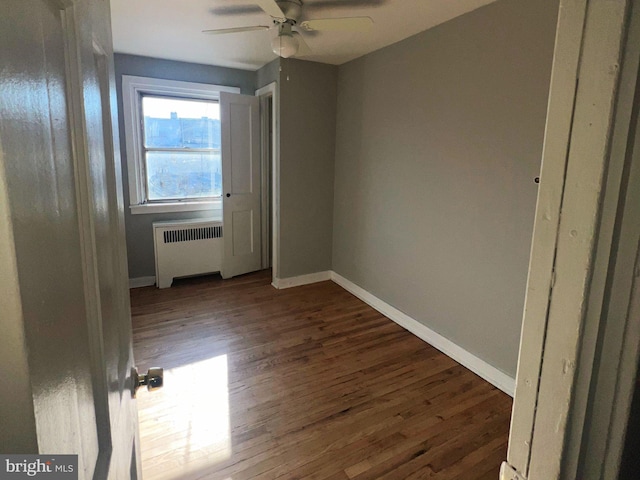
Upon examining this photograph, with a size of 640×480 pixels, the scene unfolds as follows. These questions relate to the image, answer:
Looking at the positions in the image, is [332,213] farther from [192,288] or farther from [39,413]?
[39,413]

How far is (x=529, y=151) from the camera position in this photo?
2174 millimetres

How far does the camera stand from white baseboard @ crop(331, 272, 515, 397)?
2451 millimetres

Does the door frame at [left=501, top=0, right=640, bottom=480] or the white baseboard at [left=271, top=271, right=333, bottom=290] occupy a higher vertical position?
the door frame at [left=501, top=0, right=640, bottom=480]

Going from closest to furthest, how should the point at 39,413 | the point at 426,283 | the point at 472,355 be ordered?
the point at 39,413 < the point at 472,355 < the point at 426,283

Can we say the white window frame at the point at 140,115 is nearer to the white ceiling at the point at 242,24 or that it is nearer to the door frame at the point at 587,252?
the white ceiling at the point at 242,24

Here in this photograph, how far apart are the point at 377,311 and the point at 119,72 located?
3475 mm

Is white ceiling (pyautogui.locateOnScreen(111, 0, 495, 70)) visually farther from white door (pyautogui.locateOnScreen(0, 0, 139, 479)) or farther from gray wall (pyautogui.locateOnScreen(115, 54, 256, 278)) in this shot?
white door (pyautogui.locateOnScreen(0, 0, 139, 479))

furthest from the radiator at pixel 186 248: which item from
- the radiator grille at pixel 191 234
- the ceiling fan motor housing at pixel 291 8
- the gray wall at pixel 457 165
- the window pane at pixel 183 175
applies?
the ceiling fan motor housing at pixel 291 8

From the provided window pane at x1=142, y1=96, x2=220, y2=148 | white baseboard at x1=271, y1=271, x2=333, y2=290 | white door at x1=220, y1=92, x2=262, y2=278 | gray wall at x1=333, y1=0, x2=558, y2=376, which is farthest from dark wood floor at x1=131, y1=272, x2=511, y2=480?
window pane at x1=142, y1=96, x2=220, y2=148

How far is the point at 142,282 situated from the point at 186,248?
613mm

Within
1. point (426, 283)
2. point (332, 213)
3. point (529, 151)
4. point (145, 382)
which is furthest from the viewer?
point (332, 213)

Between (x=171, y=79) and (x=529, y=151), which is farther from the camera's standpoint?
(x=171, y=79)

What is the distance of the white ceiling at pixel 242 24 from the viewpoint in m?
2.43

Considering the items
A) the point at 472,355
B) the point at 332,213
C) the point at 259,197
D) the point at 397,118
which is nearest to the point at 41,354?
the point at 472,355
